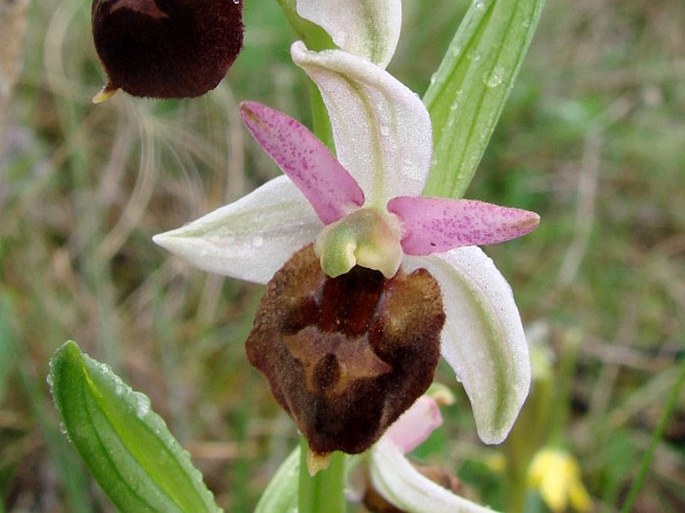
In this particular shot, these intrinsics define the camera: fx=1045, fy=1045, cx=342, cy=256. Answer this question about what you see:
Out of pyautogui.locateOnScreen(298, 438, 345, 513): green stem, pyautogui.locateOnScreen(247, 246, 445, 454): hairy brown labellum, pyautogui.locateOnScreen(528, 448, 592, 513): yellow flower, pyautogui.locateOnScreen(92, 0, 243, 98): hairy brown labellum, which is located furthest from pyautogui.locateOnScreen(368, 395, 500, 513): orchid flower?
pyautogui.locateOnScreen(528, 448, 592, 513): yellow flower

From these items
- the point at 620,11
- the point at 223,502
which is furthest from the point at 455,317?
the point at 620,11

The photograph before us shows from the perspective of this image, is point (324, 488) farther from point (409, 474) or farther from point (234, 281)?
point (234, 281)

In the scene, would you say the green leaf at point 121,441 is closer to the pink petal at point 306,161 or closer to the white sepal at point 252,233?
the white sepal at point 252,233

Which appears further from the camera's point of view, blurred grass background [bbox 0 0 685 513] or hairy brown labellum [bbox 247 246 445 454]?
blurred grass background [bbox 0 0 685 513]

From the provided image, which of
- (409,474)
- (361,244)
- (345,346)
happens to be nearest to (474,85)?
(361,244)

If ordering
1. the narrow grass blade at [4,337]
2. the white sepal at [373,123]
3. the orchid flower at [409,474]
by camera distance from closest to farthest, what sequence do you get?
the white sepal at [373,123], the orchid flower at [409,474], the narrow grass blade at [4,337]

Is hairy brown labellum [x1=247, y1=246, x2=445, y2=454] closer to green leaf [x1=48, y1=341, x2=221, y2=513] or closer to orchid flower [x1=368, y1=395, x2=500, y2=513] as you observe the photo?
green leaf [x1=48, y1=341, x2=221, y2=513]

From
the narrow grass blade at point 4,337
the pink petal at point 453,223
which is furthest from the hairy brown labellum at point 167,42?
the narrow grass blade at point 4,337

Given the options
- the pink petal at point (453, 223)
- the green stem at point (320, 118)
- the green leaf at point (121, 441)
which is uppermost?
the green stem at point (320, 118)
